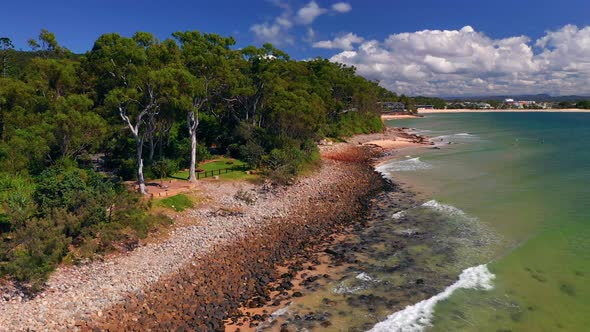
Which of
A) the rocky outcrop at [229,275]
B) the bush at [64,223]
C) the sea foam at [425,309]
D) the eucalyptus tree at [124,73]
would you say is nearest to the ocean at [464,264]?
the sea foam at [425,309]

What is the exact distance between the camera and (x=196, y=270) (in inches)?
662

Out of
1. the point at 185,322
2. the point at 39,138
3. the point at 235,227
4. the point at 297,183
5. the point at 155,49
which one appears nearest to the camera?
the point at 185,322

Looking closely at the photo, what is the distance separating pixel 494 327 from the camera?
46.3ft

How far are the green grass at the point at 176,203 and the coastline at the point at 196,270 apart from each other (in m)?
0.67

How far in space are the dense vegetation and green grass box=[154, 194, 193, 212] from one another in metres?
1.68

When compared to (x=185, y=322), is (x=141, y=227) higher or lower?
higher

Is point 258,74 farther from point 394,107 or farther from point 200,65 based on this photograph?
point 394,107

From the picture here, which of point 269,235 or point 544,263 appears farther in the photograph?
point 269,235

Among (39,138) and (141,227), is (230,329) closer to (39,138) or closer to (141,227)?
(141,227)

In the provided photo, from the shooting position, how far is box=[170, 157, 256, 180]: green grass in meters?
29.8

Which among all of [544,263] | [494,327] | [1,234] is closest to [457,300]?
[494,327]

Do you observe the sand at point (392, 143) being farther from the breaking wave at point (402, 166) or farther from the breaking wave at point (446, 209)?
the breaking wave at point (446, 209)

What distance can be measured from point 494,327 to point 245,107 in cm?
3313

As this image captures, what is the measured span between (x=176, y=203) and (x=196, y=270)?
711 cm
